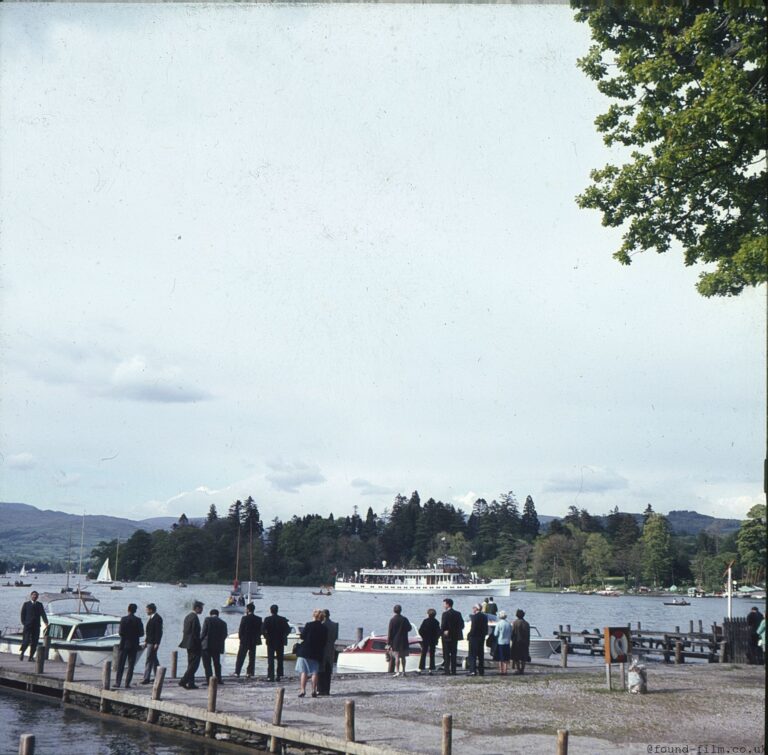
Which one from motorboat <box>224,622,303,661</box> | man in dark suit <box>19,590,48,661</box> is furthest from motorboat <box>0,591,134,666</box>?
motorboat <box>224,622,303,661</box>

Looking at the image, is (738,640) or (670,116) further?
(738,640)

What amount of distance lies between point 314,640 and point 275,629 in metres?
2.71

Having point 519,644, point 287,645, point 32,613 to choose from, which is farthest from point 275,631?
point 287,645

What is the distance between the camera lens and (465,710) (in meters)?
20.1

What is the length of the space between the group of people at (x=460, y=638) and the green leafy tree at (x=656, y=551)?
17767cm

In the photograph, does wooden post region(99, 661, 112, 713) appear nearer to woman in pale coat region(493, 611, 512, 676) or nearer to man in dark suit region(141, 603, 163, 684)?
man in dark suit region(141, 603, 163, 684)

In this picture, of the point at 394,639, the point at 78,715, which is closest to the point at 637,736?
the point at 394,639

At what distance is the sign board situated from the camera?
23.0 m

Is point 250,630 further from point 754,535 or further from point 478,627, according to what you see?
point 754,535

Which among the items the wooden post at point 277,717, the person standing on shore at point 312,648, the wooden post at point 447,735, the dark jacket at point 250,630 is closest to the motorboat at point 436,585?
the dark jacket at point 250,630

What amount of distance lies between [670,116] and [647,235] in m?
3.20

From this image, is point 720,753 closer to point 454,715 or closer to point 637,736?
point 637,736

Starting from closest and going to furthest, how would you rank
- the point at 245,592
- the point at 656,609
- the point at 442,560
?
the point at 245,592, the point at 656,609, the point at 442,560

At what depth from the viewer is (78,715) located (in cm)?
2388
